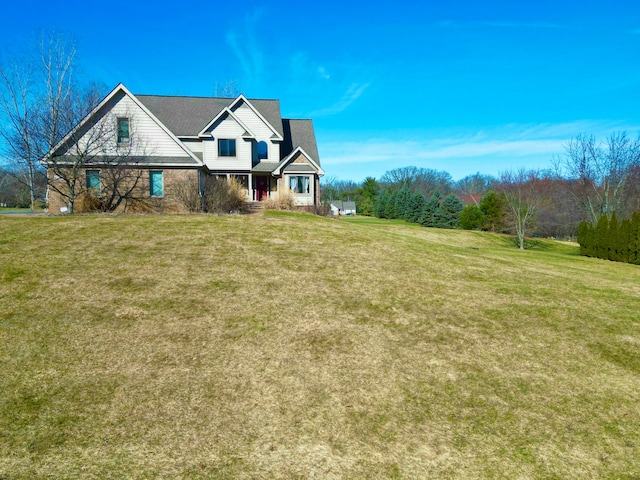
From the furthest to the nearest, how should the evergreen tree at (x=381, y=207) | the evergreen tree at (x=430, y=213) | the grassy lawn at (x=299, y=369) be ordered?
1. the evergreen tree at (x=381, y=207)
2. the evergreen tree at (x=430, y=213)
3. the grassy lawn at (x=299, y=369)

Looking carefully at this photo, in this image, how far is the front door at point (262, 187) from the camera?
30.0 meters

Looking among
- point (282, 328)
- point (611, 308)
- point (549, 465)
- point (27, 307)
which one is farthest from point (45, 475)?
point (611, 308)

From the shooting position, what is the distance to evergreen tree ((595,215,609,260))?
21.9m

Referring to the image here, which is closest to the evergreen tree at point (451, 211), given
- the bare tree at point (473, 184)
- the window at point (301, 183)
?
the window at point (301, 183)

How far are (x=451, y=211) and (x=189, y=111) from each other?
33427 millimetres

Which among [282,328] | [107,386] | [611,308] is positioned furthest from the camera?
[611,308]

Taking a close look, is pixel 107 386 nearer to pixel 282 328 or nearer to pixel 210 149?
pixel 282 328

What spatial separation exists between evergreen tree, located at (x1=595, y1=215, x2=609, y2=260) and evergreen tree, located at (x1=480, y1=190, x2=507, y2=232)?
61.6 feet

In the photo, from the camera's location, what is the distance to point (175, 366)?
5234mm

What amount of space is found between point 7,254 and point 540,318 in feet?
40.2

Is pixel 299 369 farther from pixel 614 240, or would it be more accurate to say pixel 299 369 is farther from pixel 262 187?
pixel 262 187

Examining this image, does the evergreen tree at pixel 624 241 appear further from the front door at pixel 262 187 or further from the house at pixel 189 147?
the front door at pixel 262 187

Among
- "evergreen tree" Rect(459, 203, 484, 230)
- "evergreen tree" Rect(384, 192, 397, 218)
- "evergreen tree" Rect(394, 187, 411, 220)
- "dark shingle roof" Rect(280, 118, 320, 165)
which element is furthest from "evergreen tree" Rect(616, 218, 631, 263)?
"evergreen tree" Rect(384, 192, 397, 218)

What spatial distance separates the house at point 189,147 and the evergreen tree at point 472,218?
22.1 m
